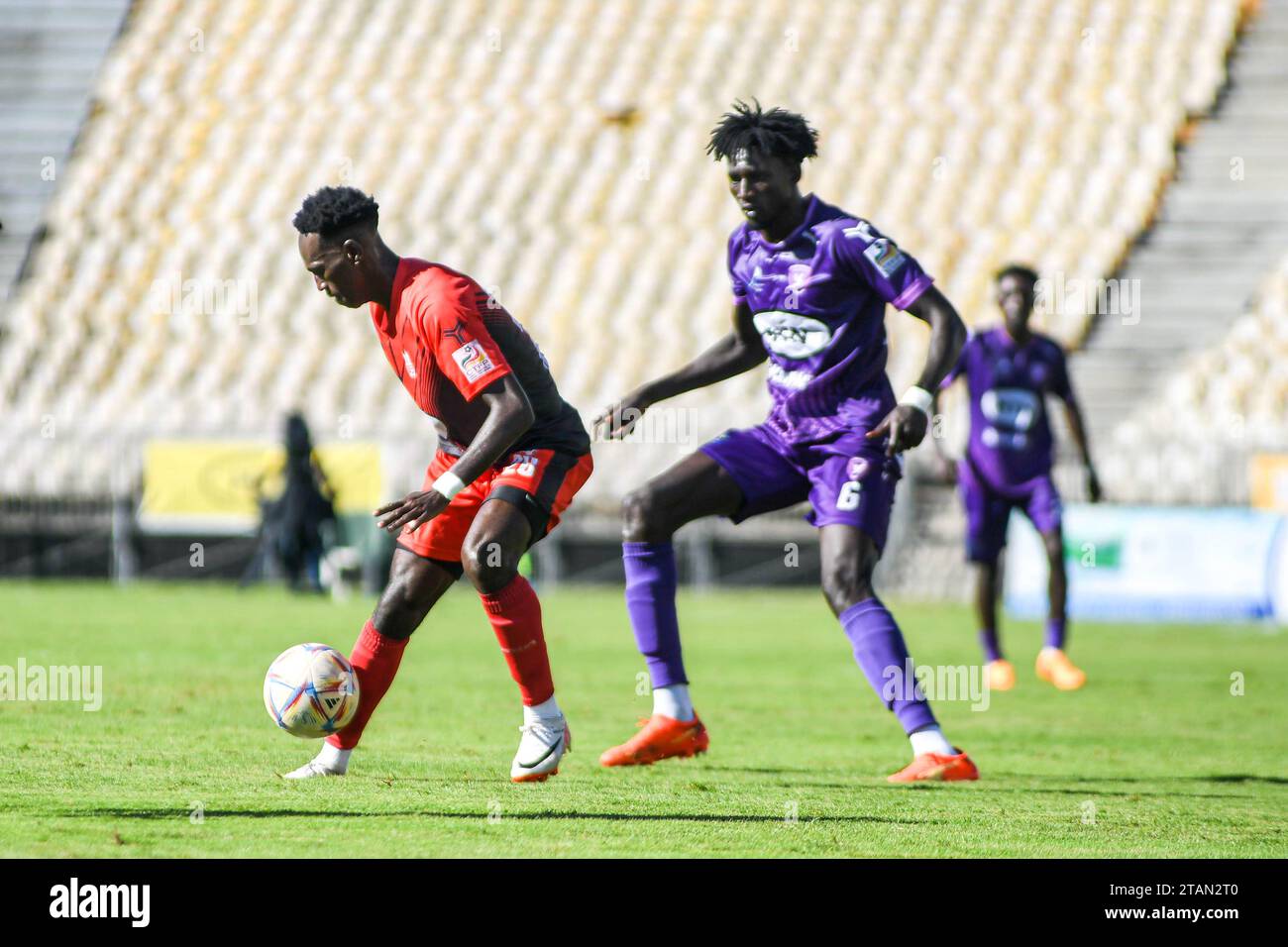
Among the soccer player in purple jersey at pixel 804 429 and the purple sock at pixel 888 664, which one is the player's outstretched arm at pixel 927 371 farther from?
the purple sock at pixel 888 664

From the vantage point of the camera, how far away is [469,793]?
5.90 m

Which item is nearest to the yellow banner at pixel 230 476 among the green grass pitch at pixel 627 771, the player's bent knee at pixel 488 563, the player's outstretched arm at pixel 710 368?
the green grass pitch at pixel 627 771

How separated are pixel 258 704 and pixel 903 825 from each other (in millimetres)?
4037

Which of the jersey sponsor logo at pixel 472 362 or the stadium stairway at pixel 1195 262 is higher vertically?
the stadium stairway at pixel 1195 262

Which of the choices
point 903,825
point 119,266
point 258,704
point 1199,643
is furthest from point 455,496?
point 119,266

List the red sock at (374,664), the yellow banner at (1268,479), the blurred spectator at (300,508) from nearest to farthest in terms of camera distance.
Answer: the red sock at (374,664) → the yellow banner at (1268,479) → the blurred spectator at (300,508)

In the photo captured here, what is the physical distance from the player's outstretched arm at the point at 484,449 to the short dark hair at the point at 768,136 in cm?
138

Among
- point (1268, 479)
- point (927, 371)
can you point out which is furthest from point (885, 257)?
point (1268, 479)

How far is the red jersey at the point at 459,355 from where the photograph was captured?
588cm

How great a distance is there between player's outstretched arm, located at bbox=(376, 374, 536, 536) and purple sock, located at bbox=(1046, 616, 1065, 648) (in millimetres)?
5969

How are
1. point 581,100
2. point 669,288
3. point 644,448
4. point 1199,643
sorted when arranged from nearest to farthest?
1. point 1199,643
2. point 644,448
3. point 669,288
4. point 581,100

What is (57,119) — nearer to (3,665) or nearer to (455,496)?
(3,665)

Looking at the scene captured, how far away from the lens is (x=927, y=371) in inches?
252

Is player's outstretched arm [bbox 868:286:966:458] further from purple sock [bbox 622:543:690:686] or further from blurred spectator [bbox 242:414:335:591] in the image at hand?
blurred spectator [bbox 242:414:335:591]
